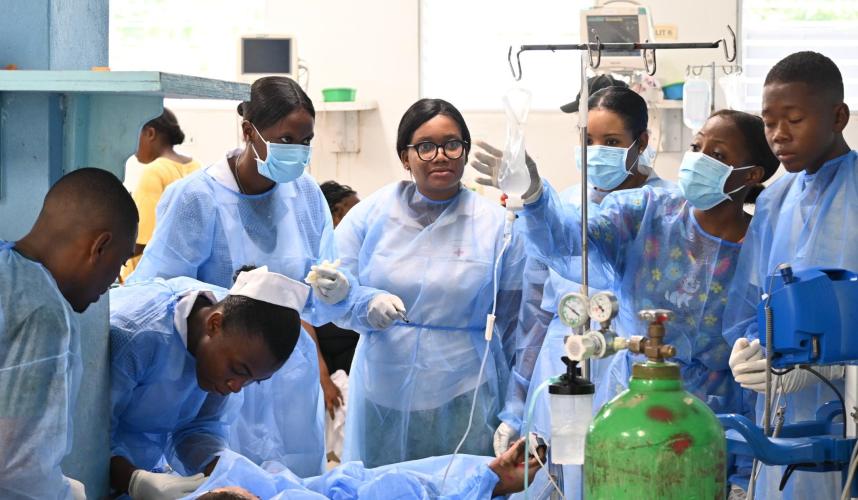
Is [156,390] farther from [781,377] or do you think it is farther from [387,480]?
[781,377]

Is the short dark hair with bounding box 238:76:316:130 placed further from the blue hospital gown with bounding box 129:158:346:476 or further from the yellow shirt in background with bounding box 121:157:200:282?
the yellow shirt in background with bounding box 121:157:200:282

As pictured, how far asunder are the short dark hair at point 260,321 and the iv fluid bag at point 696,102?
3128 millimetres

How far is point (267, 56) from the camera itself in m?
5.23

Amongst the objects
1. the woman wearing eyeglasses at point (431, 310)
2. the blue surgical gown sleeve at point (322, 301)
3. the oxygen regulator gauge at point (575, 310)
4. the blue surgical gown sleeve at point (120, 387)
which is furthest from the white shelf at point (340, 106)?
the oxygen regulator gauge at point (575, 310)

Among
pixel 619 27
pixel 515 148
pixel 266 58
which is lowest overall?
pixel 515 148

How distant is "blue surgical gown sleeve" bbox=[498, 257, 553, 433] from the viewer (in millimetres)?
2617

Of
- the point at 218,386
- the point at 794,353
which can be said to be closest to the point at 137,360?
the point at 218,386

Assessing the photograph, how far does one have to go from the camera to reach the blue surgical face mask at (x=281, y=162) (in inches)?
108

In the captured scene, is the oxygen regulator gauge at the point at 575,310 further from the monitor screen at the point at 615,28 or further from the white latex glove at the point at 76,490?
the monitor screen at the point at 615,28

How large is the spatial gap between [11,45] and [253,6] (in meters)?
4.18

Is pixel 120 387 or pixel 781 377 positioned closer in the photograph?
pixel 781 377

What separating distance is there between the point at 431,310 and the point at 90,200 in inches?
45.7

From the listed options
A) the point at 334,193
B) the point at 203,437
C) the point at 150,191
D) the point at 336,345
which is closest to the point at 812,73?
the point at 203,437

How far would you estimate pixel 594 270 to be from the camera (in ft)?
8.32
